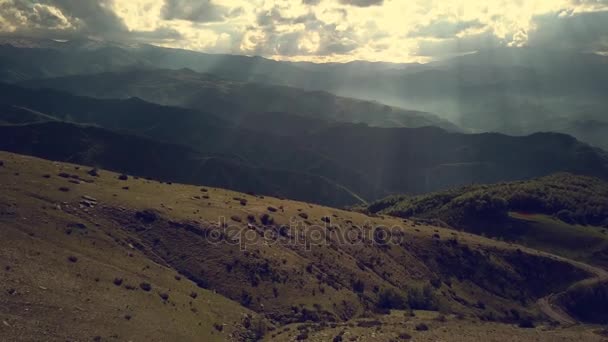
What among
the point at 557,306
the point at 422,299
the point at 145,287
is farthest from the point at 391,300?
the point at 557,306

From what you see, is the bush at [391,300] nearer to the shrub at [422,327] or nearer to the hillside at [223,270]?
the hillside at [223,270]

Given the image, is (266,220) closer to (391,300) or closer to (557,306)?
(391,300)

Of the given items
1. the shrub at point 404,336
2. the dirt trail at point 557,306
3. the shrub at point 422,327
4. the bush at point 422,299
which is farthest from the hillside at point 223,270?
the dirt trail at point 557,306

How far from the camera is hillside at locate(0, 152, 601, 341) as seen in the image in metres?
57.2

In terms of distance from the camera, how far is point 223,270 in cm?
8106

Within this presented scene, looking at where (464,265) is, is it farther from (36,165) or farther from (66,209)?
(36,165)

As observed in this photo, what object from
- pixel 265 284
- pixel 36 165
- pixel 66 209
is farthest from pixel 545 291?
pixel 36 165

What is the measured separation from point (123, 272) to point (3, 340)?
24177 millimetres

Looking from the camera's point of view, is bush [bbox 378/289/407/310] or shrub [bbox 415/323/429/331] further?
bush [bbox 378/289/407/310]

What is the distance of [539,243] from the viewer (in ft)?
591

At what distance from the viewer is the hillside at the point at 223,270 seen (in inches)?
2251

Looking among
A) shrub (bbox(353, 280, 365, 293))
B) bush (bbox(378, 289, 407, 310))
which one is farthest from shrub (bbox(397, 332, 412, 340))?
shrub (bbox(353, 280, 365, 293))

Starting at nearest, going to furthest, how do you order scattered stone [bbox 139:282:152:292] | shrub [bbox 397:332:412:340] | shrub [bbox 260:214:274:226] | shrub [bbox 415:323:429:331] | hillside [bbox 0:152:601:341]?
1. hillside [bbox 0:152:601:341]
2. shrub [bbox 397:332:412:340]
3. shrub [bbox 415:323:429:331]
4. scattered stone [bbox 139:282:152:292]
5. shrub [bbox 260:214:274:226]

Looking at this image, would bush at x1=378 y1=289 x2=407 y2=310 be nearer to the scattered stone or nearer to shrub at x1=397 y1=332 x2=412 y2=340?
shrub at x1=397 y1=332 x2=412 y2=340
